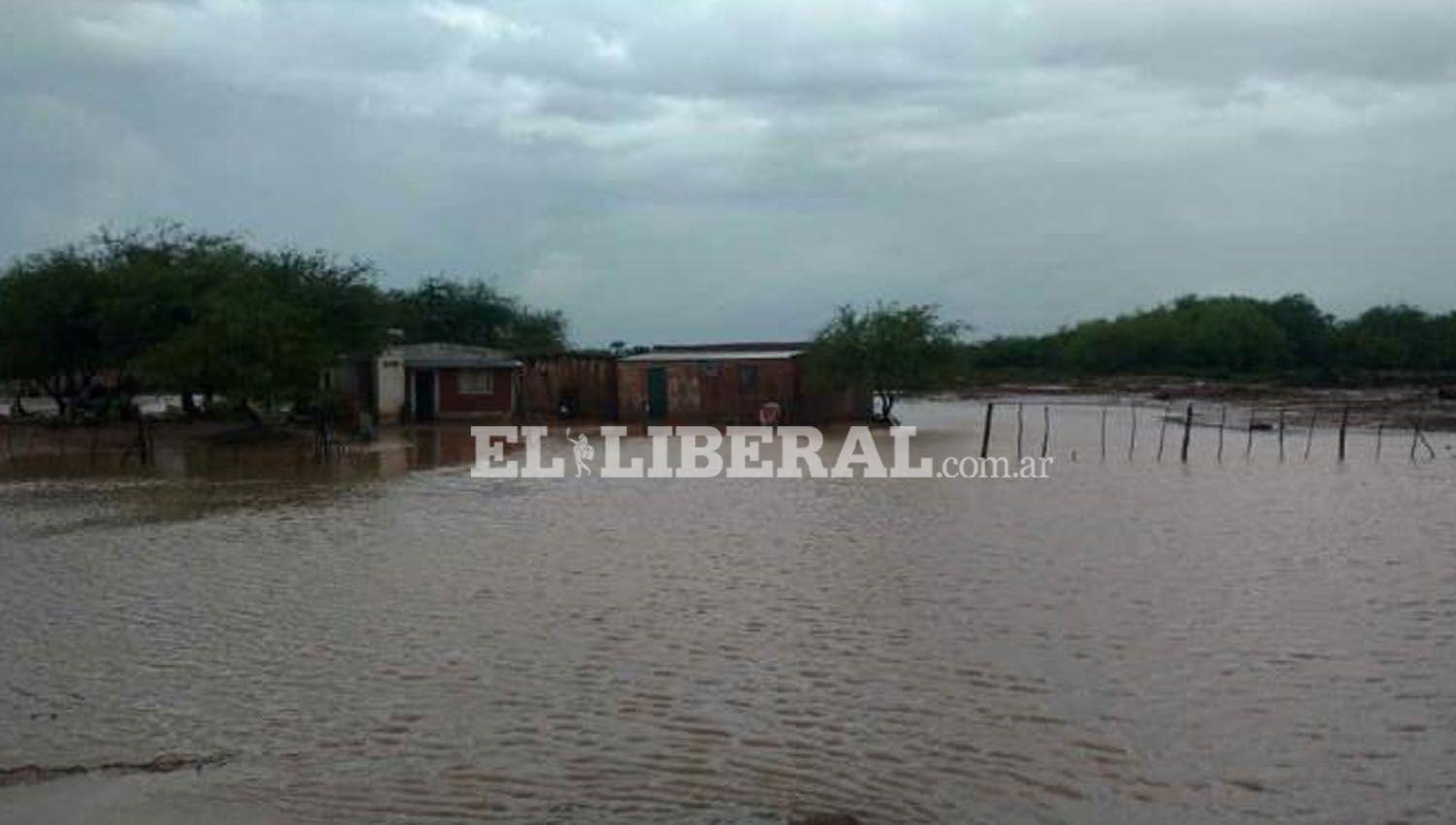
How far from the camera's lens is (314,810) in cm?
737

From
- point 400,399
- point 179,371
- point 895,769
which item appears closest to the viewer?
point 895,769

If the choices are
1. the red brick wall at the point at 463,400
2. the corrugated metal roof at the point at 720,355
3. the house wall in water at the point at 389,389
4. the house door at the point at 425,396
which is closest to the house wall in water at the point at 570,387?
the red brick wall at the point at 463,400

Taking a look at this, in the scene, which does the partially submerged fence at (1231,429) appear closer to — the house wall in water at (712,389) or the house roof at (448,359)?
the house wall in water at (712,389)

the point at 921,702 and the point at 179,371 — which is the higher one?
the point at 179,371

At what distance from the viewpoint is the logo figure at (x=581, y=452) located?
27642mm

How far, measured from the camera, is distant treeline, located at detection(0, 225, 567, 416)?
32.9 meters

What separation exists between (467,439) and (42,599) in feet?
77.1

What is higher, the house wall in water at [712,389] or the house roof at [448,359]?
the house roof at [448,359]

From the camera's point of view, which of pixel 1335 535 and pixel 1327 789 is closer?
pixel 1327 789

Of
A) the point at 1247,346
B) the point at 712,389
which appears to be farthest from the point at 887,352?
the point at 1247,346

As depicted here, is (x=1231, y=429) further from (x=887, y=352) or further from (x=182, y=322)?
(x=182, y=322)

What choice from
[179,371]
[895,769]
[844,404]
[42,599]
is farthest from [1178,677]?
[844,404]

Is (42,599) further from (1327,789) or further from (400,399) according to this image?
(400,399)

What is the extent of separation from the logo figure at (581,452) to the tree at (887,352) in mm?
7786
